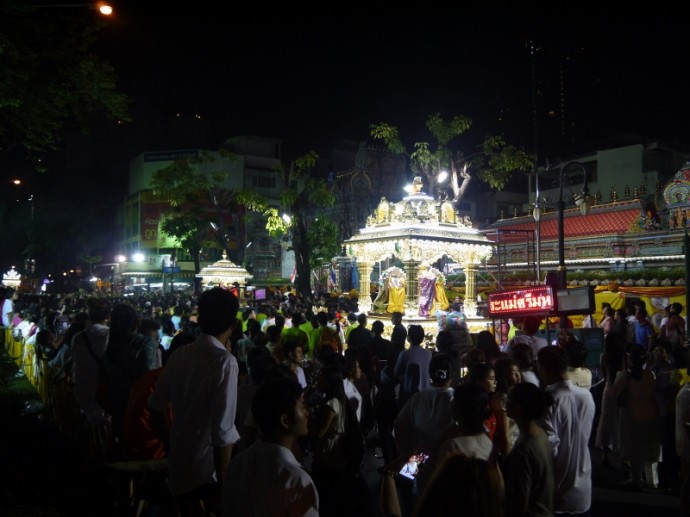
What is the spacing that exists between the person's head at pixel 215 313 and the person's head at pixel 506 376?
8.99ft

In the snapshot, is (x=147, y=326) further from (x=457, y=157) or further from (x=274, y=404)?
(x=457, y=157)

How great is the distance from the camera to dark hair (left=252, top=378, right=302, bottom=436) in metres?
2.85

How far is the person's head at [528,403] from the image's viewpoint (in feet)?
11.7

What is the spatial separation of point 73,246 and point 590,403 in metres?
54.8

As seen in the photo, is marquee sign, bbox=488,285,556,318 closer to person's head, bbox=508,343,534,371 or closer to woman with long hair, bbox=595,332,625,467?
woman with long hair, bbox=595,332,625,467

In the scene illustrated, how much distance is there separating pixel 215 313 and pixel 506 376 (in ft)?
9.49

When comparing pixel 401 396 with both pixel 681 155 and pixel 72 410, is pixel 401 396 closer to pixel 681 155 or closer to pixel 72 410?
pixel 72 410

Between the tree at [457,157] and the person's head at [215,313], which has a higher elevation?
the tree at [457,157]

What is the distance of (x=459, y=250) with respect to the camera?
16.3 metres

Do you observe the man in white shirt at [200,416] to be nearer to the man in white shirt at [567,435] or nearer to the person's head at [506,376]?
the man in white shirt at [567,435]

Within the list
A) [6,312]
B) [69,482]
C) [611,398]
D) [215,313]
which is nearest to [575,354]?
[611,398]

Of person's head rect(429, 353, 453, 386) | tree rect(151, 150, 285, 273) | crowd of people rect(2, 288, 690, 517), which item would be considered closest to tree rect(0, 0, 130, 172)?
crowd of people rect(2, 288, 690, 517)

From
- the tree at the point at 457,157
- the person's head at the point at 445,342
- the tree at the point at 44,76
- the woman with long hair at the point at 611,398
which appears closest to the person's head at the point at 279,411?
the person's head at the point at 445,342

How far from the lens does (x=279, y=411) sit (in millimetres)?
2867
